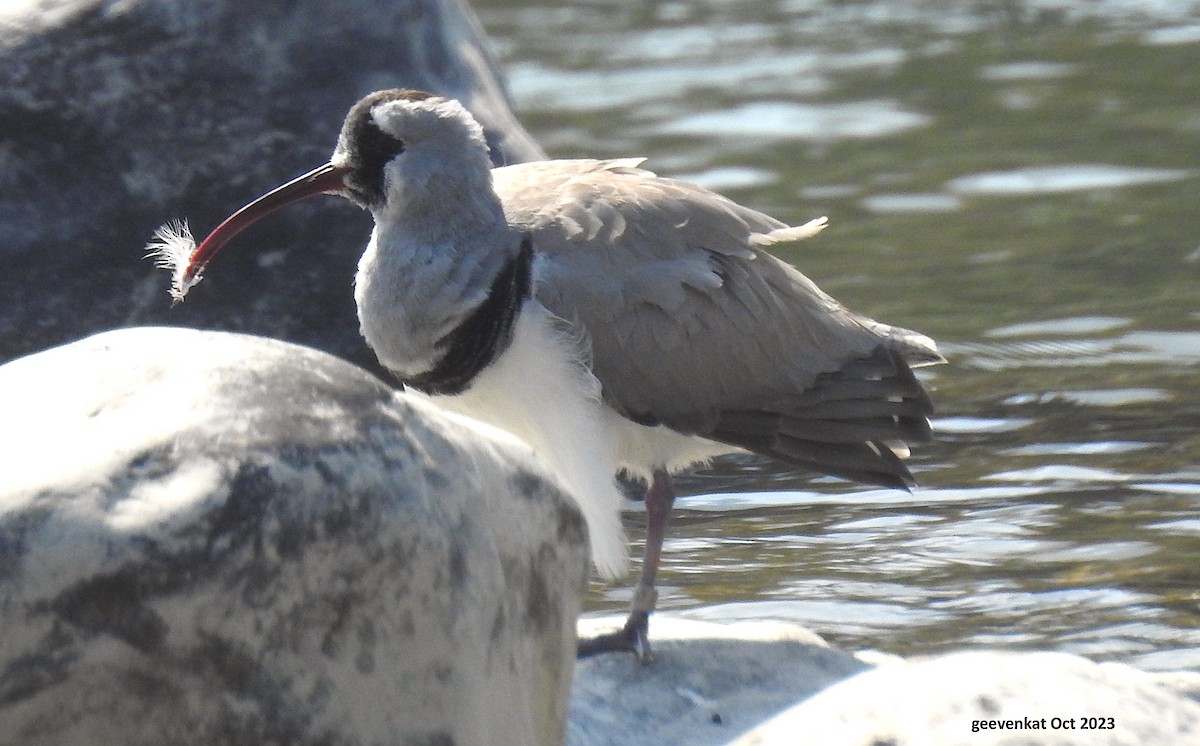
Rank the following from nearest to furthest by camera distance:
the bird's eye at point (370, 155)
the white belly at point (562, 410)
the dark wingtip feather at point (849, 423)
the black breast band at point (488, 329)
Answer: the white belly at point (562, 410) → the black breast band at point (488, 329) → the bird's eye at point (370, 155) → the dark wingtip feather at point (849, 423)

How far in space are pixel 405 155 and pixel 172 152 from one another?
260 centimetres

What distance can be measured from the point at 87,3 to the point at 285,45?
2.87 ft

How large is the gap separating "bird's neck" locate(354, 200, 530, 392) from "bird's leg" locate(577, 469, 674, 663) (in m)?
0.78

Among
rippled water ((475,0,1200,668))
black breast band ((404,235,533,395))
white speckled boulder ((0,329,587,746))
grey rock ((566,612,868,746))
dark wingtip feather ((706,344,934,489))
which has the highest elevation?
white speckled boulder ((0,329,587,746))

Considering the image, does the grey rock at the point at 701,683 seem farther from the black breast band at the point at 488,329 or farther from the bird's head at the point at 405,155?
the bird's head at the point at 405,155

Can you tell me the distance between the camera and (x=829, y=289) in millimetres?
10875

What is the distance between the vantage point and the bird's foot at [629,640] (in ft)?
18.9

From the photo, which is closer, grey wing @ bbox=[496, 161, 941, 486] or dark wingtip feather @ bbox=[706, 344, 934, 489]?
grey wing @ bbox=[496, 161, 941, 486]

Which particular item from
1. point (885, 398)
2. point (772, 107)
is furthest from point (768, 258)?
point (772, 107)

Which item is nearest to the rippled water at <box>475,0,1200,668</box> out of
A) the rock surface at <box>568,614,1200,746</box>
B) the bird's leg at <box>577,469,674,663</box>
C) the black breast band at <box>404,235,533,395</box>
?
the bird's leg at <box>577,469,674,663</box>

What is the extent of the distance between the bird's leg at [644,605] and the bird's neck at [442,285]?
2.58 ft

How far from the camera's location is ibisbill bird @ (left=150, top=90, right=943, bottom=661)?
6.12m

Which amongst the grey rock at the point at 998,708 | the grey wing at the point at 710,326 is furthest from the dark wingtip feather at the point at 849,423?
the grey rock at the point at 998,708

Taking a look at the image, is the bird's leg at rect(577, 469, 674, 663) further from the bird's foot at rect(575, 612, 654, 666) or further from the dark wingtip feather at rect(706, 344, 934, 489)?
the dark wingtip feather at rect(706, 344, 934, 489)
